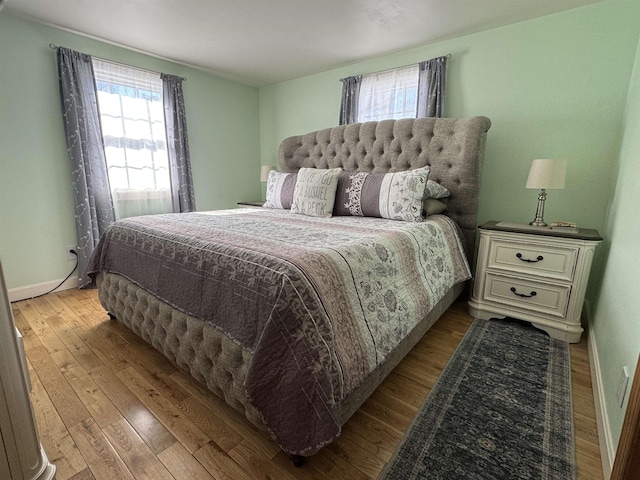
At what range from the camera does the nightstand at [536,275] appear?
1.94 metres

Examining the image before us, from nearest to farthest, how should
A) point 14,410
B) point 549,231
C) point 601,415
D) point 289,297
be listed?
1. point 14,410
2. point 289,297
3. point 601,415
4. point 549,231

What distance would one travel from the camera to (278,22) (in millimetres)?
2424

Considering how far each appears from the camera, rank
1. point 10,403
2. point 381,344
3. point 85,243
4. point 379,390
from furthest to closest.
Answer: point 85,243
point 379,390
point 381,344
point 10,403

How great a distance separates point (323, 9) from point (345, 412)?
262 centimetres

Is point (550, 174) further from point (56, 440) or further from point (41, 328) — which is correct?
point (41, 328)

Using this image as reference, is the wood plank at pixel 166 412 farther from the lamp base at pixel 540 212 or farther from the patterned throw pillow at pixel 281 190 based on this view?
the lamp base at pixel 540 212

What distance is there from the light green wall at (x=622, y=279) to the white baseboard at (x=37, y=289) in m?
3.93

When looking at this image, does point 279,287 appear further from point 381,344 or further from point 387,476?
point 387,476

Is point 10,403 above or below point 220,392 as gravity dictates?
above

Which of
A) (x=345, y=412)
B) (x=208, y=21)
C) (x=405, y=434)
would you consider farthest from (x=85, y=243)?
(x=405, y=434)

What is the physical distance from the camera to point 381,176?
8.05ft

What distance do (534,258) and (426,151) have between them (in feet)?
A: 4.00

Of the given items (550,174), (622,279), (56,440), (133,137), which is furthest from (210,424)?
(133,137)

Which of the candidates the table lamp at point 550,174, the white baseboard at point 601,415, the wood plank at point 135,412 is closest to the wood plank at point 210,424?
the wood plank at point 135,412
